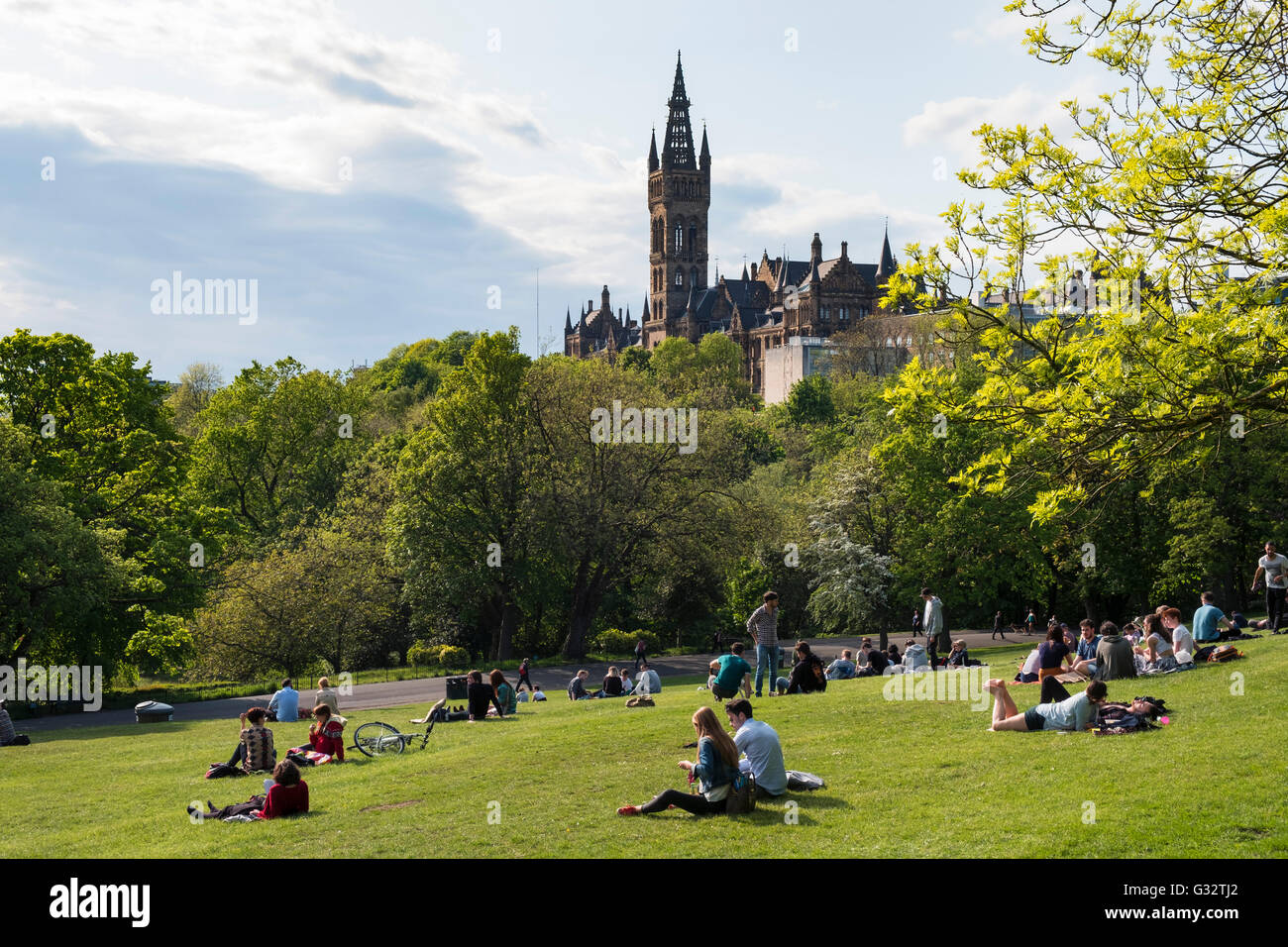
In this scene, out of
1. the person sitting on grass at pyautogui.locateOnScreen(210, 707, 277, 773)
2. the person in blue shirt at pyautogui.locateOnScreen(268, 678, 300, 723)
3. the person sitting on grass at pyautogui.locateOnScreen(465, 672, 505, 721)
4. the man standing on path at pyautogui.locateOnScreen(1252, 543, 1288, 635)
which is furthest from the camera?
the person in blue shirt at pyautogui.locateOnScreen(268, 678, 300, 723)

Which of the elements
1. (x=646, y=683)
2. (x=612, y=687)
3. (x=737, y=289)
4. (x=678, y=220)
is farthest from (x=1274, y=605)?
(x=678, y=220)

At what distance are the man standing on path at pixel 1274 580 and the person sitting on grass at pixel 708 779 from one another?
17.0m

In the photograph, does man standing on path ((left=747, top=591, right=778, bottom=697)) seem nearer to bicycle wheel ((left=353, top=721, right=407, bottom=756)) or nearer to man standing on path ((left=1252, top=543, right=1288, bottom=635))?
bicycle wheel ((left=353, top=721, right=407, bottom=756))

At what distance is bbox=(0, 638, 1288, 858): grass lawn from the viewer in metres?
11.5

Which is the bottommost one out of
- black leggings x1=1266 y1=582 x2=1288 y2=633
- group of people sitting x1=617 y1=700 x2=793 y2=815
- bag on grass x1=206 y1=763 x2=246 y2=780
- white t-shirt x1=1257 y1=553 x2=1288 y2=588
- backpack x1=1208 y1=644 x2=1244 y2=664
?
bag on grass x1=206 y1=763 x2=246 y2=780

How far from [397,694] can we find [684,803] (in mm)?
24636

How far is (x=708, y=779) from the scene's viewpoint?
13.3 meters

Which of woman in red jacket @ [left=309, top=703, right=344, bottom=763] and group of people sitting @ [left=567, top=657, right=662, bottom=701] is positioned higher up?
woman in red jacket @ [left=309, top=703, right=344, bottom=763]

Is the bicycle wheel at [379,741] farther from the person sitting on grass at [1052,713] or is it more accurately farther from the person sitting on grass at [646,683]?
the person sitting on grass at [1052,713]

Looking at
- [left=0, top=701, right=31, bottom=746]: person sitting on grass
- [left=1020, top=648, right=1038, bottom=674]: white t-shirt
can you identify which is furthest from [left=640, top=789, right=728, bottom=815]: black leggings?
[left=0, top=701, right=31, bottom=746]: person sitting on grass

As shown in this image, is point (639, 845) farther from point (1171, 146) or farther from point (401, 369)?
point (401, 369)

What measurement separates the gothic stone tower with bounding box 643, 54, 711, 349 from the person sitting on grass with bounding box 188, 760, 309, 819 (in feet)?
593

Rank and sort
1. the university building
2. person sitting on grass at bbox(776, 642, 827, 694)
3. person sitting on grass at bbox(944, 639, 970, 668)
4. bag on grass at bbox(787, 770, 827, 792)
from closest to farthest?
1. bag on grass at bbox(787, 770, 827, 792)
2. person sitting on grass at bbox(776, 642, 827, 694)
3. person sitting on grass at bbox(944, 639, 970, 668)
4. the university building

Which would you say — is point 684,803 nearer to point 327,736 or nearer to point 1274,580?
point 327,736
